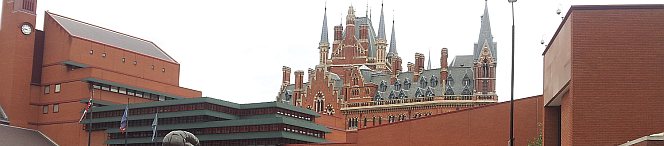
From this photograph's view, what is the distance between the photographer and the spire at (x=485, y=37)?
14600 cm

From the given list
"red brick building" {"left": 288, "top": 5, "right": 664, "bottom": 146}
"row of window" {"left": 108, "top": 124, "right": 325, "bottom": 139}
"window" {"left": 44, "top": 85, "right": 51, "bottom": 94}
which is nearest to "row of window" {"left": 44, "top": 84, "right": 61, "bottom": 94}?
"window" {"left": 44, "top": 85, "right": 51, "bottom": 94}

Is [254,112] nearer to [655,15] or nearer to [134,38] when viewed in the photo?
[134,38]

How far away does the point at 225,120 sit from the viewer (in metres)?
97.1

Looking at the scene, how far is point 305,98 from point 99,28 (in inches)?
1809

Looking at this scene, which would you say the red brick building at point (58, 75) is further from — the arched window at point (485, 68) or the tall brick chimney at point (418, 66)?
the arched window at point (485, 68)

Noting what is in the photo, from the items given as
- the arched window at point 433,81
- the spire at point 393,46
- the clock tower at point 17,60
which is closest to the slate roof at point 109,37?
the clock tower at point 17,60

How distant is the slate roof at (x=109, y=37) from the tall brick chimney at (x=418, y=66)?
41.0 metres

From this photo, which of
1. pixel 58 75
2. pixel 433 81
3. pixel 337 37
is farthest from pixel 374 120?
pixel 58 75

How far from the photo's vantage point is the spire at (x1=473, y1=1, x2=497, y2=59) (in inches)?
5748

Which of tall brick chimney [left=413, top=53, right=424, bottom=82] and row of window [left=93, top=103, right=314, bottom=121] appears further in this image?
tall brick chimney [left=413, top=53, right=424, bottom=82]

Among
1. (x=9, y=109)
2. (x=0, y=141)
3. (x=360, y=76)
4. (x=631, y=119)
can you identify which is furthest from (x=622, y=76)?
(x=360, y=76)

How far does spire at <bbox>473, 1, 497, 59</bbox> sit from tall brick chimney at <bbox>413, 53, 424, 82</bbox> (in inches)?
341

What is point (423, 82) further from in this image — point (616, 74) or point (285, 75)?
point (616, 74)

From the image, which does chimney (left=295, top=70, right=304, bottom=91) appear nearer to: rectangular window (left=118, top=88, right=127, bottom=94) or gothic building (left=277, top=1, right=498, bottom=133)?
gothic building (left=277, top=1, right=498, bottom=133)
